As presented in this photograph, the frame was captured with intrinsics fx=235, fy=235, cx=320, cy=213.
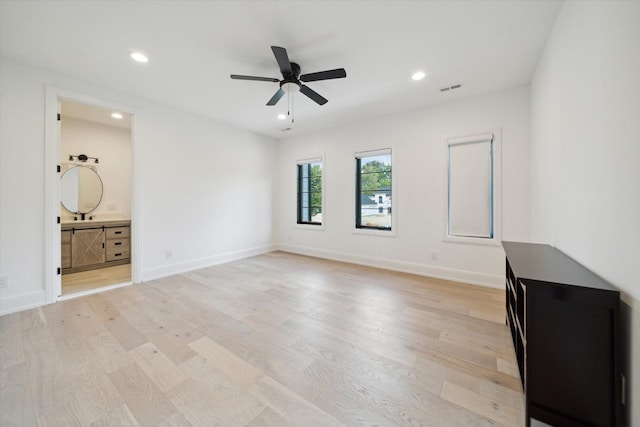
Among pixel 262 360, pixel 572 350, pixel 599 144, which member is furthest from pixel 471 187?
pixel 262 360

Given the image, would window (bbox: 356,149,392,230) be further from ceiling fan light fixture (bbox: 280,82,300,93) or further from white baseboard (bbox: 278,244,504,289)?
ceiling fan light fixture (bbox: 280,82,300,93)

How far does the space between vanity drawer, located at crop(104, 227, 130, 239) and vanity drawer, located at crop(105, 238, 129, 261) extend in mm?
80

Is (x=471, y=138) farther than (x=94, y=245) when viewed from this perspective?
No

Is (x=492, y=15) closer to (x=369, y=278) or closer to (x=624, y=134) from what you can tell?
(x=624, y=134)

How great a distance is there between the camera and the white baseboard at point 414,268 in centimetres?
333

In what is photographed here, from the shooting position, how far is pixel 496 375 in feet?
5.27

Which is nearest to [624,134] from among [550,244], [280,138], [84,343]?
[550,244]

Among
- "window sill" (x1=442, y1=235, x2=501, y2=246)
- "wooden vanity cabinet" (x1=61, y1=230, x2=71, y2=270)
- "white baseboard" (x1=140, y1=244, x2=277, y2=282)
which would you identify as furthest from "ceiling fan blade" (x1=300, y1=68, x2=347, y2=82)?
"wooden vanity cabinet" (x1=61, y1=230, x2=71, y2=270)

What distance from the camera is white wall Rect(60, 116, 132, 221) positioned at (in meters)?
4.36

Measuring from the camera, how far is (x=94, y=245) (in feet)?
14.1

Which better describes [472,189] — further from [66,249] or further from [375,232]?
[66,249]

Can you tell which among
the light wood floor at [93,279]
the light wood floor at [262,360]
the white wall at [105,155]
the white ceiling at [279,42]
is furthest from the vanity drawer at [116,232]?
the white ceiling at [279,42]

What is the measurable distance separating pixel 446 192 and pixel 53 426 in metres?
4.37

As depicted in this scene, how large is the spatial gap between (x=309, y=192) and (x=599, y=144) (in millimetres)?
4703
